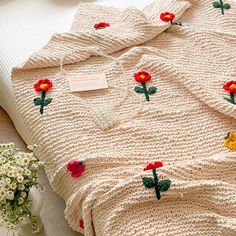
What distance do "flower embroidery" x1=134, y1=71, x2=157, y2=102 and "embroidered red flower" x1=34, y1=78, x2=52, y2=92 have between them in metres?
0.28

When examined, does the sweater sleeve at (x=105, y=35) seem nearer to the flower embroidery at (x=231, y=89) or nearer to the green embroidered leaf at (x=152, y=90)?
the green embroidered leaf at (x=152, y=90)

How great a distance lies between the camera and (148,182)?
43.8 inches

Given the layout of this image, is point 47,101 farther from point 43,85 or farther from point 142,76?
point 142,76

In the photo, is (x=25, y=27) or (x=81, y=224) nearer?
(x=81, y=224)

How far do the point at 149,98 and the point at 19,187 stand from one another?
484 mm

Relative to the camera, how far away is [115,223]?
1.09 metres

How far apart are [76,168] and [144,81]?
39 centimetres

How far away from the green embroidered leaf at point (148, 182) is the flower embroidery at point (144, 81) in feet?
1.03

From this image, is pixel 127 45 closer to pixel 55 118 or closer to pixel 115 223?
pixel 55 118

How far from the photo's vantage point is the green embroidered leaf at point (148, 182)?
43.7 inches

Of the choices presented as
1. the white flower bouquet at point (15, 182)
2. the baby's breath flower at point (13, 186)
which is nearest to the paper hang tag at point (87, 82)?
the white flower bouquet at point (15, 182)

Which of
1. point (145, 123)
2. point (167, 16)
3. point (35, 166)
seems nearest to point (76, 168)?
point (35, 166)

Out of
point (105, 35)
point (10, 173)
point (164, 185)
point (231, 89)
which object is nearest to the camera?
point (164, 185)

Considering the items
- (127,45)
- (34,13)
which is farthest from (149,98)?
(34,13)
